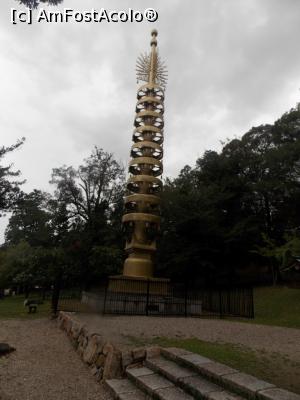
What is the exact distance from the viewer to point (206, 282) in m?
28.3

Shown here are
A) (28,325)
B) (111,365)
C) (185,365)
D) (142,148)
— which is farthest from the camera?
(142,148)

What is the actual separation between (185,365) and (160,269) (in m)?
24.3

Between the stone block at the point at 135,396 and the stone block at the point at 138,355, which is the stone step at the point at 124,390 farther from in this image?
the stone block at the point at 138,355

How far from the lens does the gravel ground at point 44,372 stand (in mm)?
5090

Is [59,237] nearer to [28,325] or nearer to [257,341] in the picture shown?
[28,325]

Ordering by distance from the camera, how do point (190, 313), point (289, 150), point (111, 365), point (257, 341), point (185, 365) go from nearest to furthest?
point (185, 365)
point (111, 365)
point (257, 341)
point (190, 313)
point (289, 150)

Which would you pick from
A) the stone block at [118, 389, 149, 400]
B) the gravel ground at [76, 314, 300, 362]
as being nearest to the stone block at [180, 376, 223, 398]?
the stone block at [118, 389, 149, 400]

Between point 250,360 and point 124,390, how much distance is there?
97.2 inches

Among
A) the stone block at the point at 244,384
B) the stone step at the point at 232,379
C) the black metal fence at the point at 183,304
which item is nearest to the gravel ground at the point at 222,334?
the stone step at the point at 232,379

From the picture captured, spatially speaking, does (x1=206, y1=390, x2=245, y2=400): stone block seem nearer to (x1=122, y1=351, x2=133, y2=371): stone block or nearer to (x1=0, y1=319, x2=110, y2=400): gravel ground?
(x1=0, y1=319, x2=110, y2=400): gravel ground

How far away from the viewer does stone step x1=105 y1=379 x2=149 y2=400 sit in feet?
15.5

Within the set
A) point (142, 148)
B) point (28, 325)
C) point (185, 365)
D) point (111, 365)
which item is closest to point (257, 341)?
point (185, 365)

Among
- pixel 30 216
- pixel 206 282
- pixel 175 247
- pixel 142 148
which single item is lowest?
pixel 206 282

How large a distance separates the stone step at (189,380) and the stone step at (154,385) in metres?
0.07
